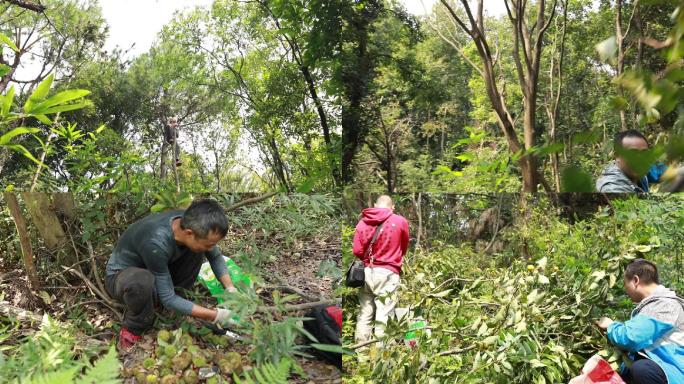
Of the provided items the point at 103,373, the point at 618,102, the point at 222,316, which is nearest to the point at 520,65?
the point at 222,316

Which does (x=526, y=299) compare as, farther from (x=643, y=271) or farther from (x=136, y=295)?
(x=136, y=295)

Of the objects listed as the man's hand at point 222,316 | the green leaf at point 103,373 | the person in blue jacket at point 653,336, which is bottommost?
the person in blue jacket at point 653,336

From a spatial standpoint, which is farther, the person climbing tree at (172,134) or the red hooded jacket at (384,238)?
the red hooded jacket at (384,238)

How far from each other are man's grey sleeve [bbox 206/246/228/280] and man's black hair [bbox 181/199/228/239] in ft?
0.26

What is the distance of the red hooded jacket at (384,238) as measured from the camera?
1834 millimetres

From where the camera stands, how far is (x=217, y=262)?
1.39 metres

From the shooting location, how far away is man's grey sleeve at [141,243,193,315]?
4.30 ft

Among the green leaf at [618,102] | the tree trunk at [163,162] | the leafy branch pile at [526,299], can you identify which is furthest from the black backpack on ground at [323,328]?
the green leaf at [618,102]

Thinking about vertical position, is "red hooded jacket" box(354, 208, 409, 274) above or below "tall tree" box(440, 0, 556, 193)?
below

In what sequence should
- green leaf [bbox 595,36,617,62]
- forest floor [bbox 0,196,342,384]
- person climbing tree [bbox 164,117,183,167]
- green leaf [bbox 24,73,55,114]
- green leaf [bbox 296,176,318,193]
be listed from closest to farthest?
1. green leaf [bbox 595,36,617,62]
2. green leaf [bbox 24,73,55,114]
3. forest floor [bbox 0,196,342,384]
4. person climbing tree [bbox 164,117,183,167]
5. green leaf [bbox 296,176,318,193]

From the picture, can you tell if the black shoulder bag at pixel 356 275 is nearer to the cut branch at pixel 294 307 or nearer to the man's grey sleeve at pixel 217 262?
Result: the cut branch at pixel 294 307

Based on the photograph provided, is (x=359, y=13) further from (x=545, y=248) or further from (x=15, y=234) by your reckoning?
(x=15, y=234)

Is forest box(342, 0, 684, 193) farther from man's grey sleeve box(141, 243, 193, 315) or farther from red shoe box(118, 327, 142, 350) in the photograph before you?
red shoe box(118, 327, 142, 350)

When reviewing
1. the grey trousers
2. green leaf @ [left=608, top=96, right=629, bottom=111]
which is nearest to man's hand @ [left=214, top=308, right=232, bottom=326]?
the grey trousers
